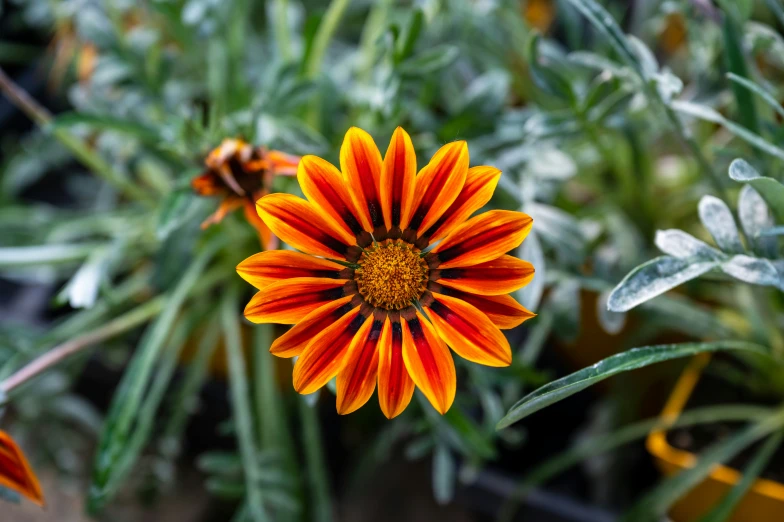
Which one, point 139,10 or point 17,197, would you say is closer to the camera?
point 139,10

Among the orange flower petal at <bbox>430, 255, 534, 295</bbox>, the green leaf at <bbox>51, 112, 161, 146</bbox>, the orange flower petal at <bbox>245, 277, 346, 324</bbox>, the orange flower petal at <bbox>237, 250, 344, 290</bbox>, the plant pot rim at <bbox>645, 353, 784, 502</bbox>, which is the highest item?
the green leaf at <bbox>51, 112, 161, 146</bbox>

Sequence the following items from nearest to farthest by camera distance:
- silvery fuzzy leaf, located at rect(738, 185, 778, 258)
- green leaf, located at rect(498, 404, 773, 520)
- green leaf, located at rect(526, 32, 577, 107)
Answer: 1. silvery fuzzy leaf, located at rect(738, 185, 778, 258)
2. green leaf, located at rect(526, 32, 577, 107)
3. green leaf, located at rect(498, 404, 773, 520)

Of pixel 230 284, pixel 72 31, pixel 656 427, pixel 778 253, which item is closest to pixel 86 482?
pixel 230 284

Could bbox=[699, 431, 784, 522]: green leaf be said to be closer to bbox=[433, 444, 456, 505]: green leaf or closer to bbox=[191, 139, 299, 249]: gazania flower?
bbox=[433, 444, 456, 505]: green leaf

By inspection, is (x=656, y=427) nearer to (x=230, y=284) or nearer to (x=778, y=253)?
(x=778, y=253)

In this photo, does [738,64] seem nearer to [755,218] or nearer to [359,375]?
[755,218]

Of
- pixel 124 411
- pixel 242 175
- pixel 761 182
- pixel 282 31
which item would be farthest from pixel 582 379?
pixel 282 31

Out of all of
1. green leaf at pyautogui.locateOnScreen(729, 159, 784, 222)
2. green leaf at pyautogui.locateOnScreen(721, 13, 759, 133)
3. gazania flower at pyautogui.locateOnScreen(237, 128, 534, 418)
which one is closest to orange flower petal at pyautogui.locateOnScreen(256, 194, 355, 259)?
gazania flower at pyautogui.locateOnScreen(237, 128, 534, 418)
